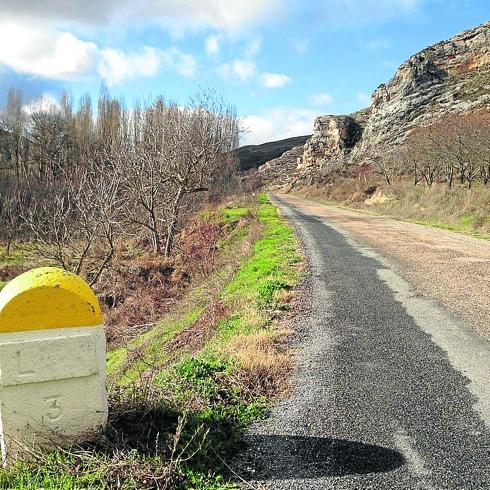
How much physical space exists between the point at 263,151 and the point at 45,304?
127m

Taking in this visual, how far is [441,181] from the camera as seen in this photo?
3084cm

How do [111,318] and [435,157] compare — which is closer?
[111,318]

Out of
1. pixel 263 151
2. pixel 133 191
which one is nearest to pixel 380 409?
pixel 133 191

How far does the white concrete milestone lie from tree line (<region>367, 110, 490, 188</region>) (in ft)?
82.8

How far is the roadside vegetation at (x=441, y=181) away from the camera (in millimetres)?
20734

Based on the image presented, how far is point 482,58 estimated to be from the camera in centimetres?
5466

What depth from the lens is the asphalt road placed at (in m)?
3.38

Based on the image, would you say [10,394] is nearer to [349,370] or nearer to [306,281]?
[349,370]

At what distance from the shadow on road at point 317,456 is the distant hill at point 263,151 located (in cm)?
9429

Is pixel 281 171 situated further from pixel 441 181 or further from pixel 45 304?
pixel 45 304

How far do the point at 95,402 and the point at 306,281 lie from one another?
6.58 m

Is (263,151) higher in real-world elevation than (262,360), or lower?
higher

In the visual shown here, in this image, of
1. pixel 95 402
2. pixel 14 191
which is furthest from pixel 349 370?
pixel 14 191

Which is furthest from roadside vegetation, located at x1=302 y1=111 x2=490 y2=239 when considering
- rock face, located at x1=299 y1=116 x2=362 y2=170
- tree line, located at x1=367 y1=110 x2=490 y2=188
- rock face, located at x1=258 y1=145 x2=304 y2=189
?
rock face, located at x1=258 y1=145 x2=304 y2=189
